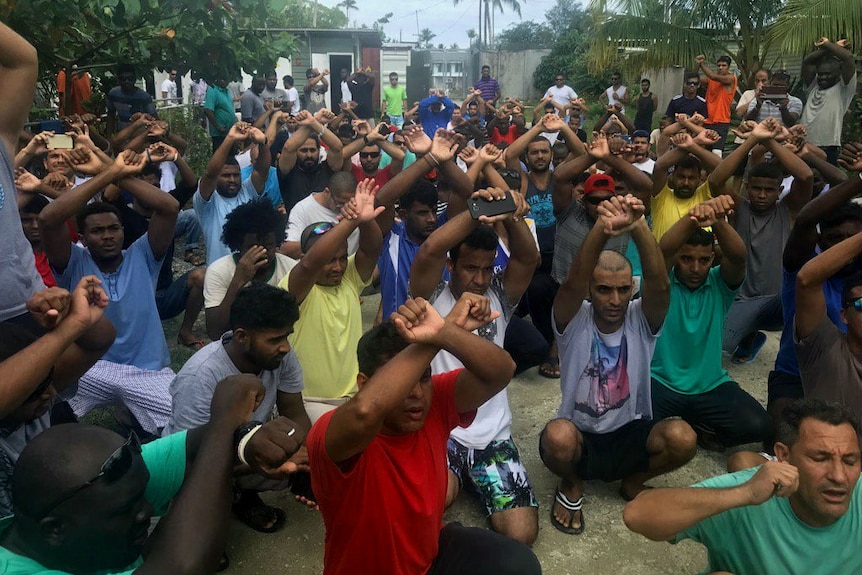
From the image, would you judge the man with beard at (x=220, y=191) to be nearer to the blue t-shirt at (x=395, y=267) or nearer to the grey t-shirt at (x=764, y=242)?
the blue t-shirt at (x=395, y=267)

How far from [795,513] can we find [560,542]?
1.47 m

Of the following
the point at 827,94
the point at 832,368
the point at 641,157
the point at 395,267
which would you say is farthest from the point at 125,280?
the point at 827,94

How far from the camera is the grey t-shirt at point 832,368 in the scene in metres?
3.55

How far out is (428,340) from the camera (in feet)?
7.73

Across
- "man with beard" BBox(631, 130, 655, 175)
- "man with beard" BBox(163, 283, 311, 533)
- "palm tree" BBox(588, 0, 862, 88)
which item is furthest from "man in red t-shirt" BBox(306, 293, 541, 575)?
"palm tree" BBox(588, 0, 862, 88)

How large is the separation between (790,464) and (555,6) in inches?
3094

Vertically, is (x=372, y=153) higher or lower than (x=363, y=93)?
lower

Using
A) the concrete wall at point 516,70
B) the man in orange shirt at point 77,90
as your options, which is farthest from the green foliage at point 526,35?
the man in orange shirt at point 77,90

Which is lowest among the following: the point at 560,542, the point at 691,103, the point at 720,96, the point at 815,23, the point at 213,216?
the point at 560,542

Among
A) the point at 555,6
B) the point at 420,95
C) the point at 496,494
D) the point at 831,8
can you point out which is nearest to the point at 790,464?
the point at 496,494

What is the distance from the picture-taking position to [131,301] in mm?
4691

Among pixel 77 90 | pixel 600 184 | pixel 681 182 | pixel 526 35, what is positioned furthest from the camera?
pixel 526 35

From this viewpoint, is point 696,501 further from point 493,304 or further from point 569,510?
point 493,304

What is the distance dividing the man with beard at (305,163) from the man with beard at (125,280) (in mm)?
2844
